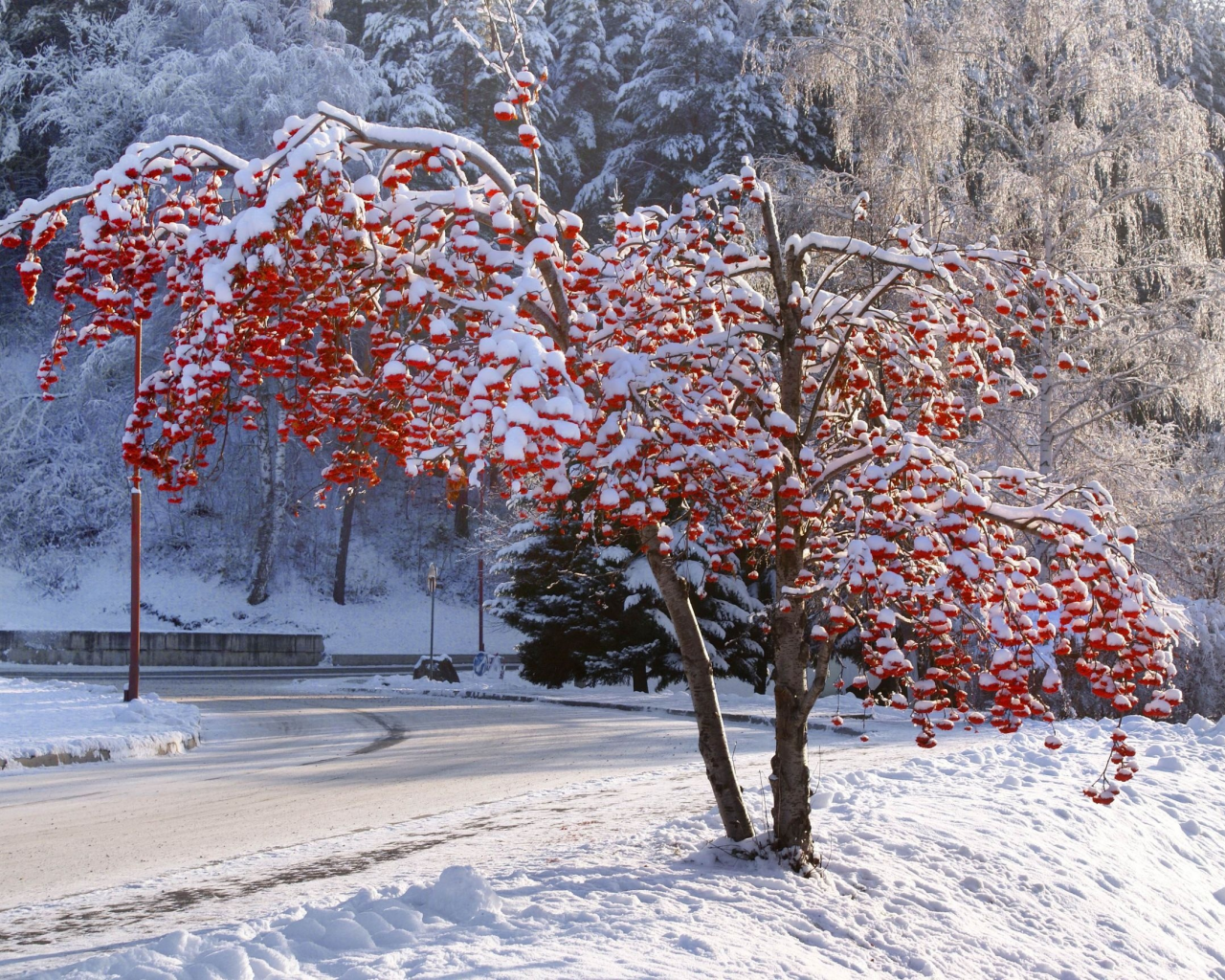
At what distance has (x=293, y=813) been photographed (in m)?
9.73

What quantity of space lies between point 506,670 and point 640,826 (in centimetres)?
2905

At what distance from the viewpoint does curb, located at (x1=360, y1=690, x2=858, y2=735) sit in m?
16.9

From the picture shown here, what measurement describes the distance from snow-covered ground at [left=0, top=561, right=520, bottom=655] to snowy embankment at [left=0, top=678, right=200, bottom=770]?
15865 mm

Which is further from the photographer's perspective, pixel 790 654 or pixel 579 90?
pixel 579 90

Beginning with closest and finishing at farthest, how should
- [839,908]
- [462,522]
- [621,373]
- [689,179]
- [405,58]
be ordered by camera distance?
1. [621,373]
2. [839,908]
3. [689,179]
4. [405,58]
5. [462,522]

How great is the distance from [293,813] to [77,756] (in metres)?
4.86

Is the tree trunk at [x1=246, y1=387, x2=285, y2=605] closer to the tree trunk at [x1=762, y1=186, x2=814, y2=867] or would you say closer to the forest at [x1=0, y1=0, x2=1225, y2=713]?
the forest at [x1=0, y1=0, x2=1225, y2=713]

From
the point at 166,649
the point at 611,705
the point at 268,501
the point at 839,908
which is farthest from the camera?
the point at 268,501

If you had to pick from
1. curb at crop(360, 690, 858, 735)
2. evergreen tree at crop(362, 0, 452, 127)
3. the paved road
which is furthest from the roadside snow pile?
evergreen tree at crop(362, 0, 452, 127)

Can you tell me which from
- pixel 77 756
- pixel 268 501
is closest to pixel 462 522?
pixel 268 501

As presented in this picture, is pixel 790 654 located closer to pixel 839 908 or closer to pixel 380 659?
pixel 839 908

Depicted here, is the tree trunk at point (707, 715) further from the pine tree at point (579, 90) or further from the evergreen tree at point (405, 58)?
the pine tree at point (579, 90)

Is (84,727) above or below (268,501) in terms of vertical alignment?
below

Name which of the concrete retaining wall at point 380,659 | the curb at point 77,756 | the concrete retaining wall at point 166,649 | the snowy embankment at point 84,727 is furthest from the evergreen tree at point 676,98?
the curb at point 77,756
